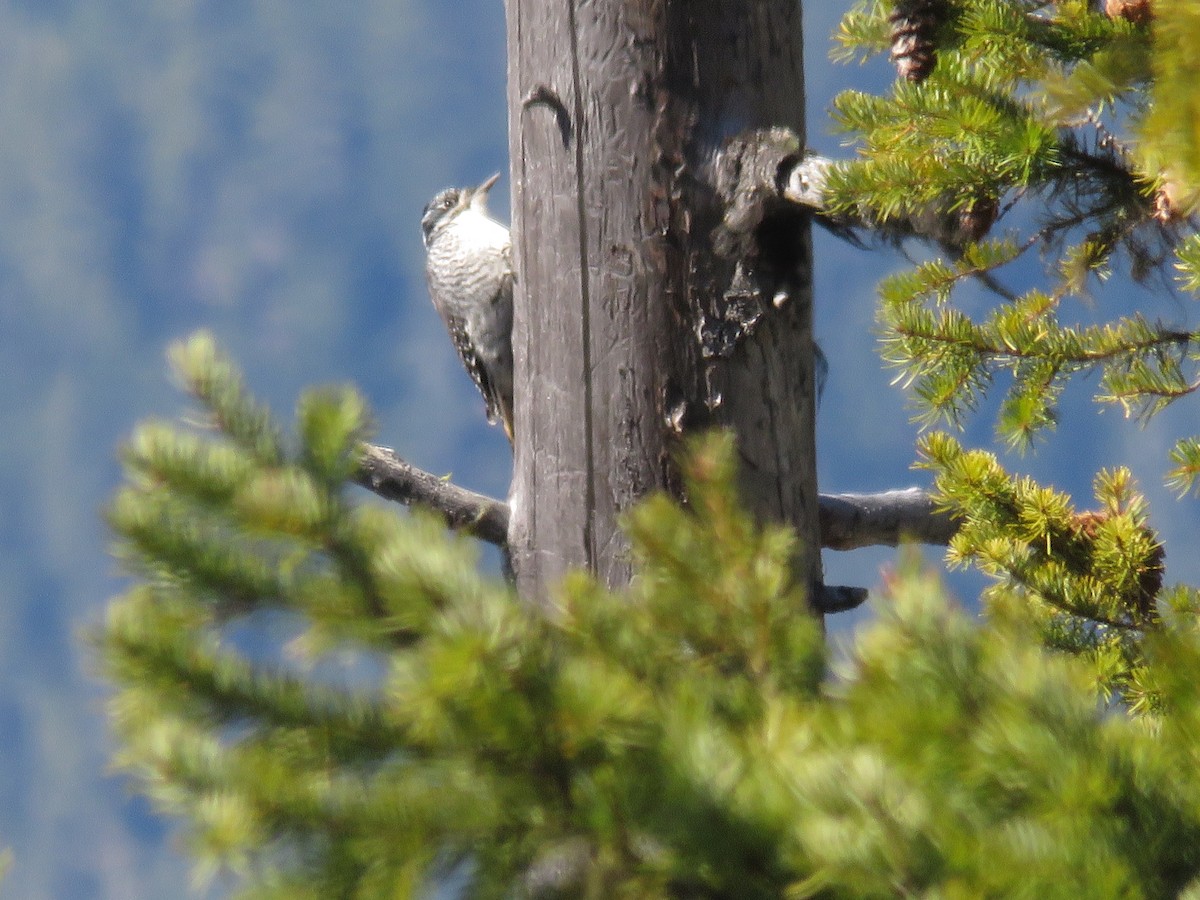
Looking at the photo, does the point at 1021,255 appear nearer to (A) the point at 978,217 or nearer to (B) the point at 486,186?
(A) the point at 978,217

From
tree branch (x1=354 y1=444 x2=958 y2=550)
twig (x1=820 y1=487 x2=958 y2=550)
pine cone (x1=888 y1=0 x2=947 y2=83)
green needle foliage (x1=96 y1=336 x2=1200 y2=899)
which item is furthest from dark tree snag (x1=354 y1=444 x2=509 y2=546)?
pine cone (x1=888 y1=0 x2=947 y2=83)

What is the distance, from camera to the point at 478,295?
3.34m

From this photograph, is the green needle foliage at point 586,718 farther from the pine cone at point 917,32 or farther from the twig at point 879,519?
the pine cone at point 917,32

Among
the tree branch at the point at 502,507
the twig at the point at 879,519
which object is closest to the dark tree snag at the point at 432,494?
the tree branch at the point at 502,507

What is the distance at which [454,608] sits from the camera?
94 centimetres

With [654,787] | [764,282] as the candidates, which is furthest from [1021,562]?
[654,787]

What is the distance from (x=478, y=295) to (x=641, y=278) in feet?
4.65

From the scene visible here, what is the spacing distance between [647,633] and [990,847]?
333 millimetres

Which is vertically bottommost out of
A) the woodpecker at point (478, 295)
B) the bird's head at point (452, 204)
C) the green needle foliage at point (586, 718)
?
the green needle foliage at point (586, 718)

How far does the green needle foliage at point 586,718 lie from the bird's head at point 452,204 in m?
3.30

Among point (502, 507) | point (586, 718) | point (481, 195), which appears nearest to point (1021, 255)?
point (502, 507)

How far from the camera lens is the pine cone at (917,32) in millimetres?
2633

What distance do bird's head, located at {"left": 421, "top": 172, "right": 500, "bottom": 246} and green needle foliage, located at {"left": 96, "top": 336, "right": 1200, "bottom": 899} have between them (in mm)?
3305

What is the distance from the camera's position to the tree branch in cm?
220
